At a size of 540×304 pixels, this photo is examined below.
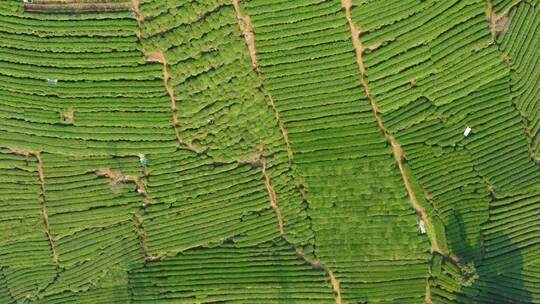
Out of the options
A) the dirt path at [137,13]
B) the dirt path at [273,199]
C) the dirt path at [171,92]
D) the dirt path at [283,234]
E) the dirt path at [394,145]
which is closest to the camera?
the dirt path at [394,145]

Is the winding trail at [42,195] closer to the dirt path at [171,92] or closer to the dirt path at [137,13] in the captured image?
the dirt path at [171,92]

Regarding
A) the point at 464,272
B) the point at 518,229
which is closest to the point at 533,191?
the point at 518,229

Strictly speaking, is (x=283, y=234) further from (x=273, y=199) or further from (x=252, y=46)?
(x=252, y=46)

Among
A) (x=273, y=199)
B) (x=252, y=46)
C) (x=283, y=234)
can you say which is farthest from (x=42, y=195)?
(x=252, y=46)

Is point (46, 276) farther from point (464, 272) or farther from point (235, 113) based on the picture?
point (464, 272)

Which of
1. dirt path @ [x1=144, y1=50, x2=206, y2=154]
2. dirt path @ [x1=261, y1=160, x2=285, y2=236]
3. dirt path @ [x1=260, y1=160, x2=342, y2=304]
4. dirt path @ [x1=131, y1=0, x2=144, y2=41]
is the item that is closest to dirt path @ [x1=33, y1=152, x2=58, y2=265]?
dirt path @ [x1=144, y1=50, x2=206, y2=154]

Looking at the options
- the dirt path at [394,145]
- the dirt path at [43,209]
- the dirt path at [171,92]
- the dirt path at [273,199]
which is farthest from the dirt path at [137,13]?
the dirt path at [394,145]

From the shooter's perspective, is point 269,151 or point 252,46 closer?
point 252,46

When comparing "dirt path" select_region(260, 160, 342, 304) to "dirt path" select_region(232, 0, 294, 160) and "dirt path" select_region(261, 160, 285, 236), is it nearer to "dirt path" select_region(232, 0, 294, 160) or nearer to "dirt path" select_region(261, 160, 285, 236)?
"dirt path" select_region(261, 160, 285, 236)
